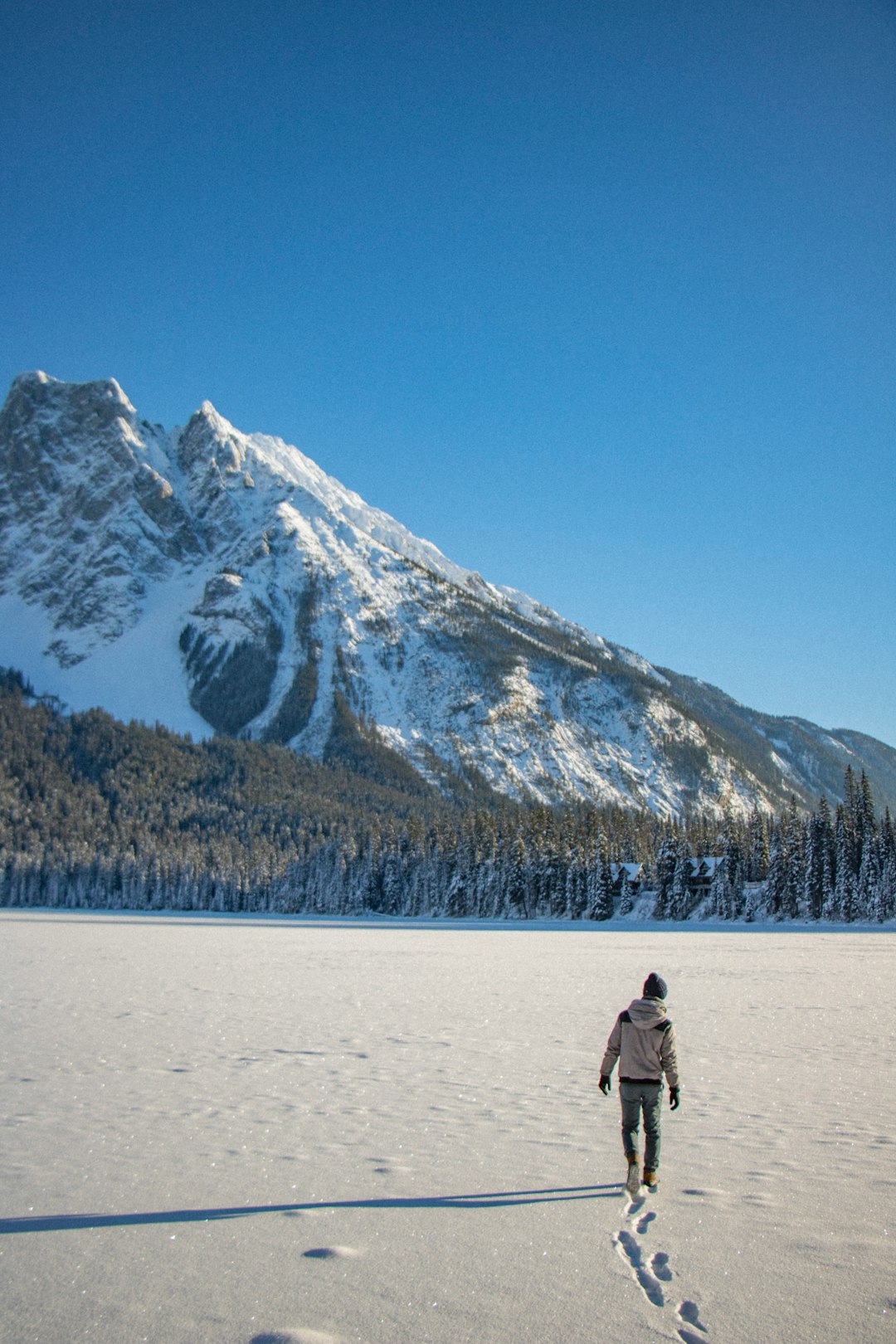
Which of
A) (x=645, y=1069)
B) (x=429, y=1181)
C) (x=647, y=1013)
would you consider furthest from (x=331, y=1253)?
(x=647, y=1013)

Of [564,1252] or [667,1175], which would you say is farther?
[667,1175]

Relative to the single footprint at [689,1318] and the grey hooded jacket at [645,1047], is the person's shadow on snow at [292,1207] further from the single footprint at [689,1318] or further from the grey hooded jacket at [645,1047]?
the single footprint at [689,1318]

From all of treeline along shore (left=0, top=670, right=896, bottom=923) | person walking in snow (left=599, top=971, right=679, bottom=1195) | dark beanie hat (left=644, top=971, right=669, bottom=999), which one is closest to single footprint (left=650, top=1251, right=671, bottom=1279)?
person walking in snow (left=599, top=971, right=679, bottom=1195)

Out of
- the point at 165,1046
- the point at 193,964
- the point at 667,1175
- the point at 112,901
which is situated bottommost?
the point at 112,901

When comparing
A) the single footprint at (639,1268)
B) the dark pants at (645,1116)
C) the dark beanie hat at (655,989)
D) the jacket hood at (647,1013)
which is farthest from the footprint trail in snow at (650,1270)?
the dark beanie hat at (655,989)

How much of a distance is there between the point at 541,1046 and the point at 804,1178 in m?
8.00

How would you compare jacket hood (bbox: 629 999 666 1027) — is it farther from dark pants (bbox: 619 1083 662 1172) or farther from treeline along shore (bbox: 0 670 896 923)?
treeline along shore (bbox: 0 670 896 923)

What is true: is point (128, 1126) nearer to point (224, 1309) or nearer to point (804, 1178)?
point (224, 1309)

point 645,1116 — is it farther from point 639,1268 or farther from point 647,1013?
point 639,1268

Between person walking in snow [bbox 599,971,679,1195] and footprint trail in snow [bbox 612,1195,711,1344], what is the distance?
545 mm

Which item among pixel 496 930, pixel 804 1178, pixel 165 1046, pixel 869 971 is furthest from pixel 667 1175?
pixel 496 930

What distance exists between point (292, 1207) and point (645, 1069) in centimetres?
389

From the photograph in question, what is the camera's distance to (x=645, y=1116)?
8.76 m

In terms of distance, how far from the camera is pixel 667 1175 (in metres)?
8.99
